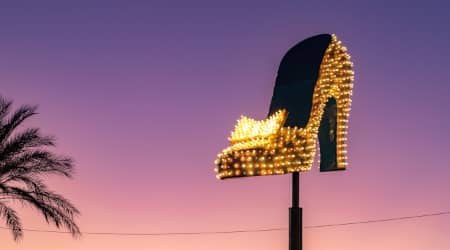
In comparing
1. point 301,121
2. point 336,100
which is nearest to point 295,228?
point 301,121

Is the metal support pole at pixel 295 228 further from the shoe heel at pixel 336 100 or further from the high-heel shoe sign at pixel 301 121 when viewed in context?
the shoe heel at pixel 336 100

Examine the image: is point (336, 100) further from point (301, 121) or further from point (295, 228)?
point (295, 228)

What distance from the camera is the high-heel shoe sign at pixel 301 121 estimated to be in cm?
2259

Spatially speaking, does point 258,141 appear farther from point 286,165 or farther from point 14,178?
point 14,178

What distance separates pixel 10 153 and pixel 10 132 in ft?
2.27

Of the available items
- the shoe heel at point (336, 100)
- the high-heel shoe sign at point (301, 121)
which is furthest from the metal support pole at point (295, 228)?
the shoe heel at point (336, 100)

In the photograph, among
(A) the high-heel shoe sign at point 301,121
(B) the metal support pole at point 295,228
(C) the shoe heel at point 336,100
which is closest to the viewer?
(B) the metal support pole at point 295,228

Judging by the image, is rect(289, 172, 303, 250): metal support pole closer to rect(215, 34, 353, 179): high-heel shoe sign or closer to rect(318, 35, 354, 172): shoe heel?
rect(215, 34, 353, 179): high-heel shoe sign

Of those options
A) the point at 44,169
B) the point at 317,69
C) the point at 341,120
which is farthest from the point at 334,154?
the point at 44,169

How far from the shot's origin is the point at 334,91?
23156 mm

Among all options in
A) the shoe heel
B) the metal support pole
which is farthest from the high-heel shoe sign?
the metal support pole

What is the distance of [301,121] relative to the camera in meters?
22.8

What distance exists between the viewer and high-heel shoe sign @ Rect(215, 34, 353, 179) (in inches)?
890

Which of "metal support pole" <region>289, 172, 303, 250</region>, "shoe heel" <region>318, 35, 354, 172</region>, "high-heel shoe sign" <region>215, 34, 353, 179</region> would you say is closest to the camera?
"metal support pole" <region>289, 172, 303, 250</region>
